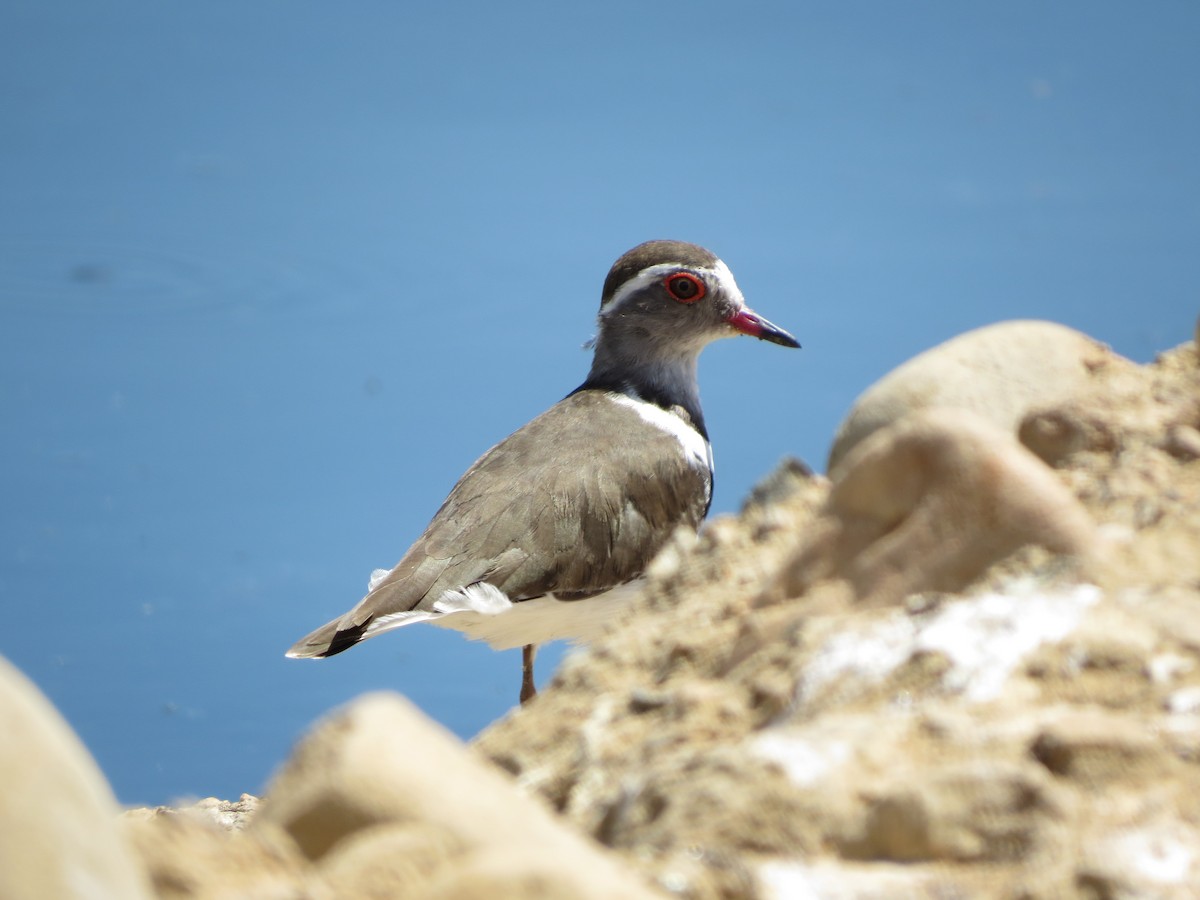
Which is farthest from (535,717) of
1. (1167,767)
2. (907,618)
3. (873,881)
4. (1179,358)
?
(1179,358)

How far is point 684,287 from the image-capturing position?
7059 mm

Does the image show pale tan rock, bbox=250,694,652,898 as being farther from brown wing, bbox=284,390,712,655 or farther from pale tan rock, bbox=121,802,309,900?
brown wing, bbox=284,390,712,655

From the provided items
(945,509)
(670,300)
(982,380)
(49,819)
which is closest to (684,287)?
(670,300)

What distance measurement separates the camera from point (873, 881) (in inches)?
94.6

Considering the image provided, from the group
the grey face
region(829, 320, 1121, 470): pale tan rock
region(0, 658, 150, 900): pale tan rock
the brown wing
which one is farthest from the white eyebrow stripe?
region(0, 658, 150, 900): pale tan rock

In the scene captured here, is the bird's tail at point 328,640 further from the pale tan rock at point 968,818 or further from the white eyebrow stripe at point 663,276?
the pale tan rock at point 968,818

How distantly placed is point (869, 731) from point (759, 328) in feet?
15.5

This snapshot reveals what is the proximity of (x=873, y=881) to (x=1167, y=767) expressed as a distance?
554mm

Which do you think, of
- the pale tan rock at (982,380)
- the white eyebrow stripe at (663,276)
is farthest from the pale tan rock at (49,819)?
the white eyebrow stripe at (663,276)

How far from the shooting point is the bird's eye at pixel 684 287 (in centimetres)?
704

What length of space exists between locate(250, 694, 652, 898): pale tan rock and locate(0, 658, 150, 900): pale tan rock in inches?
15.3

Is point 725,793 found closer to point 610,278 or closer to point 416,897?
point 416,897

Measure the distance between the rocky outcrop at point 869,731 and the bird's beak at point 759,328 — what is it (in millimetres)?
3465

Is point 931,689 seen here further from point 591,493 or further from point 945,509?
point 591,493
